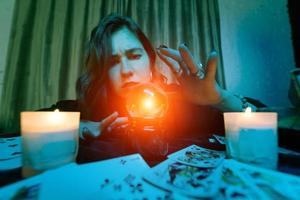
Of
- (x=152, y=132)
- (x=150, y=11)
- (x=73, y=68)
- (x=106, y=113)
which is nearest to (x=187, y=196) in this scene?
(x=152, y=132)

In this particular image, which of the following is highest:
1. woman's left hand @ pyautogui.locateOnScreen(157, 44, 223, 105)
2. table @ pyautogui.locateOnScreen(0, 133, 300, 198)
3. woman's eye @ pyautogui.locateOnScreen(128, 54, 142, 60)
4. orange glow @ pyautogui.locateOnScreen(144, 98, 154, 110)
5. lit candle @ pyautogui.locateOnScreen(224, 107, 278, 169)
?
woman's eye @ pyautogui.locateOnScreen(128, 54, 142, 60)

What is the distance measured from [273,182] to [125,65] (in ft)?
2.42

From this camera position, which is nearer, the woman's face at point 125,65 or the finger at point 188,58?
the finger at point 188,58

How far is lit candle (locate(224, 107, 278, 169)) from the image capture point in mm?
364

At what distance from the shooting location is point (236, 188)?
11.1 inches

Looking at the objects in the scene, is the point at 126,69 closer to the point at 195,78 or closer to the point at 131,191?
the point at 195,78

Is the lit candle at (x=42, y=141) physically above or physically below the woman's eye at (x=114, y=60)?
below

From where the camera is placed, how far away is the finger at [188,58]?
0.54 m

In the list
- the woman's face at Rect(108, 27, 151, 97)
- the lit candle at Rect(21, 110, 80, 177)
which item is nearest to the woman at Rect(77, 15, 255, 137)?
the woman's face at Rect(108, 27, 151, 97)

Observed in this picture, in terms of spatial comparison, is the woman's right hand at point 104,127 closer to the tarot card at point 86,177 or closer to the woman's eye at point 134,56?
the tarot card at point 86,177

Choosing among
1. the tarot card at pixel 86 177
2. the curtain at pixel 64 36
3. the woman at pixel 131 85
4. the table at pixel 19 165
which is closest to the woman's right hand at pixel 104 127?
the woman at pixel 131 85

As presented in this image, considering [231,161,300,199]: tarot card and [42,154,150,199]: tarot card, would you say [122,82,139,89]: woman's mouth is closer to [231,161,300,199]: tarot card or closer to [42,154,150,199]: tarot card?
[42,154,150,199]: tarot card

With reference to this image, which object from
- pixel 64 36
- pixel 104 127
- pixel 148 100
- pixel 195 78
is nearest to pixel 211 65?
pixel 195 78

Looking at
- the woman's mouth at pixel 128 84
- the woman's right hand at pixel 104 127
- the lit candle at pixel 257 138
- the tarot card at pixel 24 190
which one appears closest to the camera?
the tarot card at pixel 24 190
